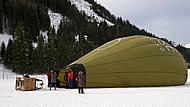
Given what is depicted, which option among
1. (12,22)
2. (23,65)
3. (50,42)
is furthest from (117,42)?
(12,22)

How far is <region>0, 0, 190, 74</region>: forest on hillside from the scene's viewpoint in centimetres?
6625

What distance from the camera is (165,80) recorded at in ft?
78.8

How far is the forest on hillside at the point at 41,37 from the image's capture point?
217ft

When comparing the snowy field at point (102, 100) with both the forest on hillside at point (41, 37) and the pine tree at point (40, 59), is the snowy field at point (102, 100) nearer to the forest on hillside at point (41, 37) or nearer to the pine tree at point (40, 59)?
the forest on hillside at point (41, 37)

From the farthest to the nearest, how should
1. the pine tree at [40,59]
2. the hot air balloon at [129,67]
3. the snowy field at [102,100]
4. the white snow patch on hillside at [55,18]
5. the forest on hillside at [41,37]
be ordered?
the white snow patch on hillside at [55,18], the pine tree at [40,59], the forest on hillside at [41,37], the hot air balloon at [129,67], the snowy field at [102,100]

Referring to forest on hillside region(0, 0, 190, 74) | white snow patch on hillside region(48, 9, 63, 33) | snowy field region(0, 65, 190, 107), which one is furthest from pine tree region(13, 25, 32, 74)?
white snow patch on hillside region(48, 9, 63, 33)

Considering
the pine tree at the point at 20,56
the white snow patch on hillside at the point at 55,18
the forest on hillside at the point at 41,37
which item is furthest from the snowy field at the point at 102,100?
the white snow patch on hillside at the point at 55,18

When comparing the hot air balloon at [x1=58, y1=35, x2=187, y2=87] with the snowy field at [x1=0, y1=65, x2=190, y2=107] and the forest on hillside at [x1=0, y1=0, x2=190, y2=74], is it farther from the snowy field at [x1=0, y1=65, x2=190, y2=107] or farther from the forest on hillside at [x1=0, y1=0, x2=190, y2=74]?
the forest on hillside at [x1=0, y1=0, x2=190, y2=74]

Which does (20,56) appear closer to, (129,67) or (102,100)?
(129,67)

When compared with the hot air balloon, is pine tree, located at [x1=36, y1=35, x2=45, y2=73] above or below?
above

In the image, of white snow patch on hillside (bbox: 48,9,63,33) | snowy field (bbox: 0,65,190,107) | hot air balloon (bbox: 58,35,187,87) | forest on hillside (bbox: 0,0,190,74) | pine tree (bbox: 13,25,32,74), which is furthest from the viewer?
white snow patch on hillside (bbox: 48,9,63,33)

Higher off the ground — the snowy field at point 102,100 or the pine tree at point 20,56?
the pine tree at point 20,56

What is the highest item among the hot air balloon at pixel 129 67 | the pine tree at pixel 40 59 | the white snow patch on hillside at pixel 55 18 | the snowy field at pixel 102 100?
the white snow patch on hillside at pixel 55 18

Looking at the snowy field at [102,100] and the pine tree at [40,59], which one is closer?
the snowy field at [102,100]
